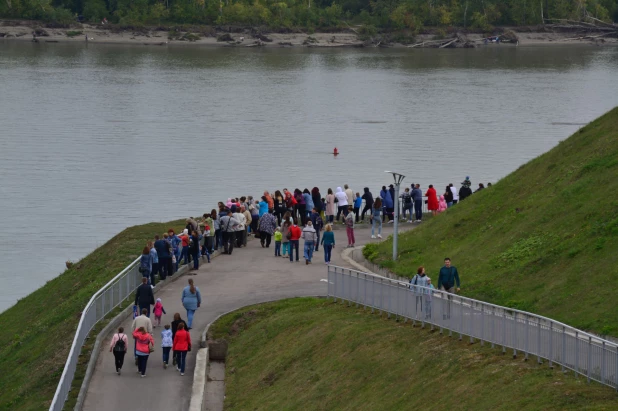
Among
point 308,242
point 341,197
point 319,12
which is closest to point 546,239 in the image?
point 308,242

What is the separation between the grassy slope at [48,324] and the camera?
23469 mm

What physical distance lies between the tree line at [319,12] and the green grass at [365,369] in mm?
135566

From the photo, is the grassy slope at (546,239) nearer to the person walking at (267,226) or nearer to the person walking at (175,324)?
the person walking at (267,226)

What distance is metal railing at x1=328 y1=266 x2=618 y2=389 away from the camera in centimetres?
1678

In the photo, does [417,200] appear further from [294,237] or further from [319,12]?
[319,12]

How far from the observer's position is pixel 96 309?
80.0 feet

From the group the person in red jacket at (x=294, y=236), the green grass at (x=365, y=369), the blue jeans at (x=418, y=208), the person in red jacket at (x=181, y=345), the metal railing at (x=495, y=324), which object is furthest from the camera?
the blue jeans at (x=418, y=208)

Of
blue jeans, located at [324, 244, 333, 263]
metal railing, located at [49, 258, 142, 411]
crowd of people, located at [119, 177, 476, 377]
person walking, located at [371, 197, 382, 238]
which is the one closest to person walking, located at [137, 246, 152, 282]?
crowd of people, located at [119, 177, 476, 377]

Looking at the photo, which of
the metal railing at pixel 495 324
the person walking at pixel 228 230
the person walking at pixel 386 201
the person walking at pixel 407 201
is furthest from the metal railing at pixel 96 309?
the person walking at pixel 407 201

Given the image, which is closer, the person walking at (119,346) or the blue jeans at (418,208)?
the person walking at (119,346)

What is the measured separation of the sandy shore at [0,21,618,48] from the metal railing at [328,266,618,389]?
436 feet

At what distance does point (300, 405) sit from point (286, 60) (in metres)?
117

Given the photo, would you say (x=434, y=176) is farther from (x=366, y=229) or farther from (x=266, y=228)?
(x=266, y=228)

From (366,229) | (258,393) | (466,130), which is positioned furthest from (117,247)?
(466,130)
